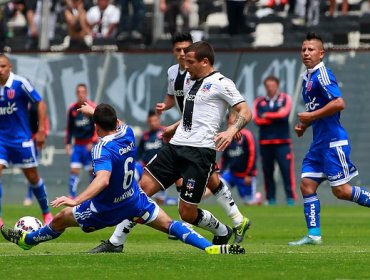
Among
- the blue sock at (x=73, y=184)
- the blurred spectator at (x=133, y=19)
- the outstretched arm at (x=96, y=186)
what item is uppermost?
the outstretched arm at (x=96, y=186)

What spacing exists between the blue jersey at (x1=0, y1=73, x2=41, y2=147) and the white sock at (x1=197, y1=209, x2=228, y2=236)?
5013mm

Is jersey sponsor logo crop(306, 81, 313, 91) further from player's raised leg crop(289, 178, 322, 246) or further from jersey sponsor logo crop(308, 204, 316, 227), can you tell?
jersey sponsor logo crop(308, 204, 316, 227)

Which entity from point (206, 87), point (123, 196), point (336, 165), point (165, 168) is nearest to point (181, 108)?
point (165, 168)

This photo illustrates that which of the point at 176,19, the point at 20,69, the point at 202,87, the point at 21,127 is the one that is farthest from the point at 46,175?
the point at 202,87

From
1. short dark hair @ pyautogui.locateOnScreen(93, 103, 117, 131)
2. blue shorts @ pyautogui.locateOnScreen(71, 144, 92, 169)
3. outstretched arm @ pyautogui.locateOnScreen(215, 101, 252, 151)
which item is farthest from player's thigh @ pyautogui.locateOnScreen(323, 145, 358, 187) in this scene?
blue shorts @ pyautogui.locateOnScreen(71, 144, 92, 169)

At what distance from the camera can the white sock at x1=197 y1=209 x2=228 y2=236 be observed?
42.9 feet

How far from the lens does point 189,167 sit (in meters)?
13.0

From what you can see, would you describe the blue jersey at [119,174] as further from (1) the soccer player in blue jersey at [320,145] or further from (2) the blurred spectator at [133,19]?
(2) the blurred spectator at [133,19]

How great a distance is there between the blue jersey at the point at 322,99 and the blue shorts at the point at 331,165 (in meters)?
0.08

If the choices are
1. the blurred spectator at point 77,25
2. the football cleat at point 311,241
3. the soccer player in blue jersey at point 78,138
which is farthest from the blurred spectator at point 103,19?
the football cleat at point 311,241

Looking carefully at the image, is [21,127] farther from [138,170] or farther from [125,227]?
[138,170]

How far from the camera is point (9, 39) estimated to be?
31547 mm

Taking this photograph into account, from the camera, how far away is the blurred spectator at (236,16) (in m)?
27.9

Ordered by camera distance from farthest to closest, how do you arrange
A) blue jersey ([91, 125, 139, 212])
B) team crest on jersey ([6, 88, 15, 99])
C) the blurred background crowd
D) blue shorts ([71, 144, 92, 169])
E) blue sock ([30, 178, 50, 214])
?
the blurred background crowd, blue shorts ([71, 144, 92, 169]), blue sock ([30, 178, 50, 214]), team crest on jersey ([6, 88, 15, 99]), blue jersey ([91, 125, 139, 212])
